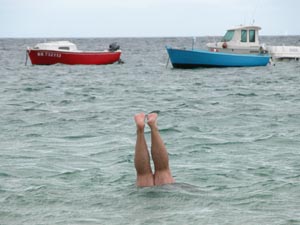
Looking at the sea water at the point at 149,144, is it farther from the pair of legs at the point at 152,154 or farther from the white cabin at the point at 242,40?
the white cabin at the point at 242,40

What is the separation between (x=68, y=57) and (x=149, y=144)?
33.5 metres

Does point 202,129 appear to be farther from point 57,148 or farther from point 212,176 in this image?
point 212,176

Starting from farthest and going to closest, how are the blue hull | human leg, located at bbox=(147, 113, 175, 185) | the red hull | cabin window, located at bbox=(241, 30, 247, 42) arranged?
the red hull
cabin window, located at bbox=(241, 30, 247, 42)
the blue hull
human leg, located at bbox=(147, 113, 175, 185)

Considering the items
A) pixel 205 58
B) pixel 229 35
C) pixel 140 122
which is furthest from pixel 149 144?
pixel 229 35

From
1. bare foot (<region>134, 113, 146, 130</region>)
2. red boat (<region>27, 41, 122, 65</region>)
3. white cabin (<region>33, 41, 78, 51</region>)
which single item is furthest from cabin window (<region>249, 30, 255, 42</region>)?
bare foot (<region>134, 113, 146, 130</region>)

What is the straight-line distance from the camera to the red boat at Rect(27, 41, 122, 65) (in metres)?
47.9

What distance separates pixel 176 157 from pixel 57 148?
2.55 meters

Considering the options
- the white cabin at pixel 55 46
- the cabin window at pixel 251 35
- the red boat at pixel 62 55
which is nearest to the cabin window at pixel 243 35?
the cabin window at pixel 251 35

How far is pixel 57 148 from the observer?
49.7 ft

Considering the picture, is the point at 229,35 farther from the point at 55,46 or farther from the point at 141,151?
the point at 141,151

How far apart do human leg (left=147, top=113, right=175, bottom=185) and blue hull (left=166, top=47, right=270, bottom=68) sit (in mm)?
30698

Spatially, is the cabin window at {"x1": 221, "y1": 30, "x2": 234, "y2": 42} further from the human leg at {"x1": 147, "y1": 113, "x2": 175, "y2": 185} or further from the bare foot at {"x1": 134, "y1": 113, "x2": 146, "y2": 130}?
the bare foot at {"x1": 134, "y1": 113, "x2": 146, "y2": 130}

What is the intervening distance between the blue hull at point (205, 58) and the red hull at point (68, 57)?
8.11m

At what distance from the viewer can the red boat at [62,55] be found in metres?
47.9
